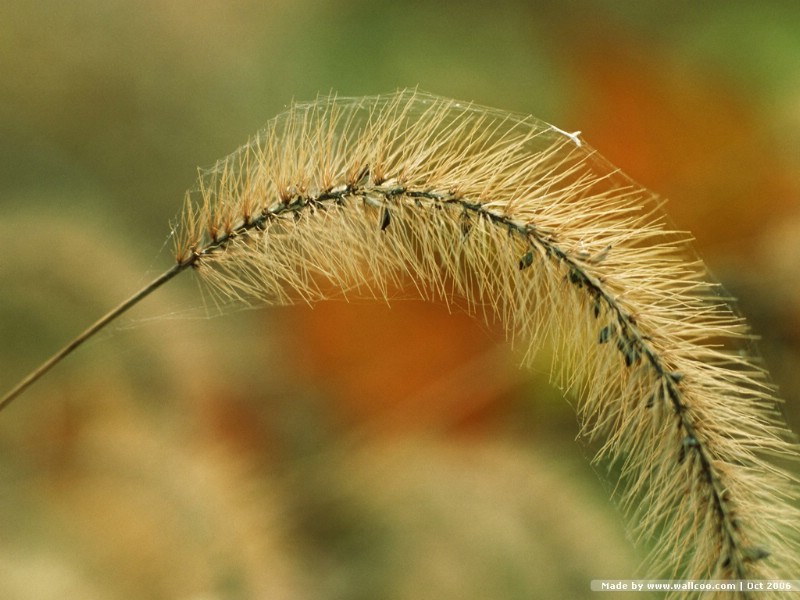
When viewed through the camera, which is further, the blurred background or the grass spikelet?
the blurred background

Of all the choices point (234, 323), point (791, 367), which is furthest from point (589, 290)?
point (234, 323)

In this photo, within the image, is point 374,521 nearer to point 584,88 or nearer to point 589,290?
point 589,290

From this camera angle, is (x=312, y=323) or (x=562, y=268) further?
(x=312, y=323)

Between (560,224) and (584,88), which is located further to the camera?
(584,88)

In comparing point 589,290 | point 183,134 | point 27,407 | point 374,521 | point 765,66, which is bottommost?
point 374,521

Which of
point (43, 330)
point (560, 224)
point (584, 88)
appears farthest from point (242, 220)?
point (584, 88)

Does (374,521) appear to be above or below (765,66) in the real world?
below

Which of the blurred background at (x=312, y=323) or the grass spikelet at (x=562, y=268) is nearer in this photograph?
the grass spikelet at (x=562, y=268)
